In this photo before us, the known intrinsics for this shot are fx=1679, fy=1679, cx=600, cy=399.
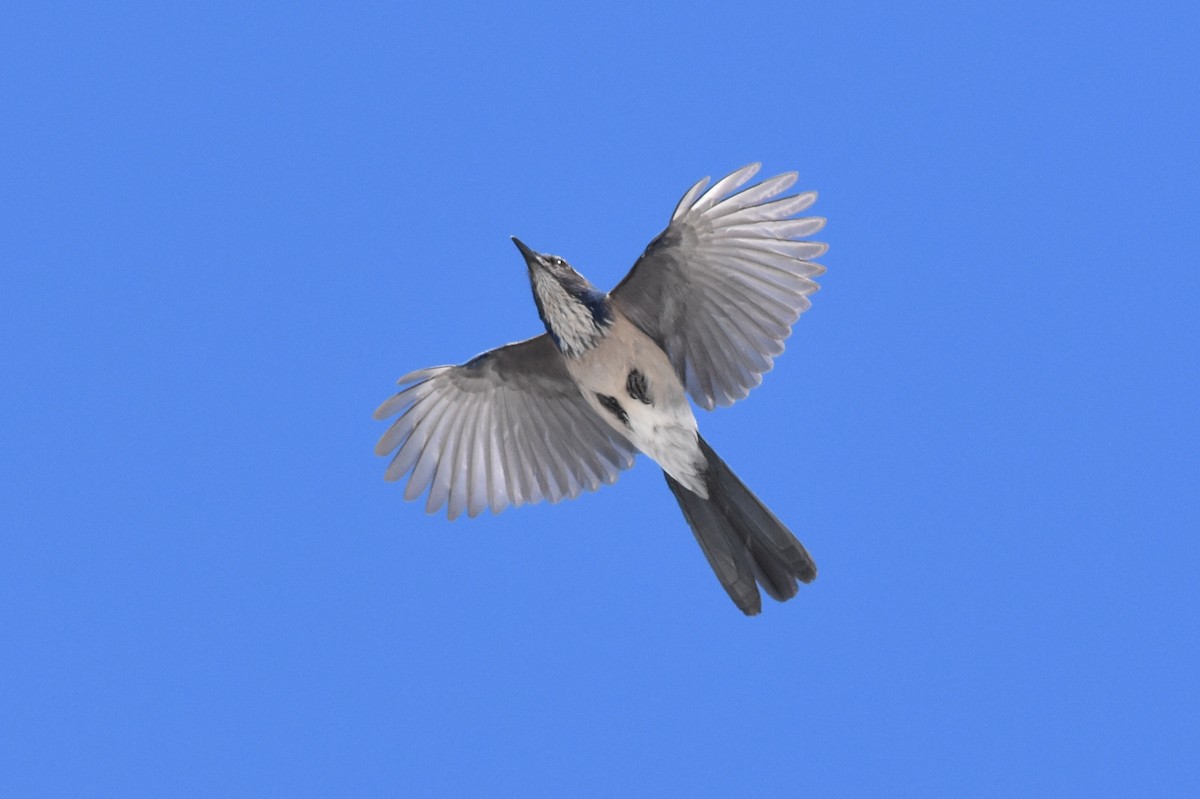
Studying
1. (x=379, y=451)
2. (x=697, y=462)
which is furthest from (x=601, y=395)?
(x=379, y=451)

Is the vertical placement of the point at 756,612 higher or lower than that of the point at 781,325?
lower

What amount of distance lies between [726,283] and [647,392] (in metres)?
0.79

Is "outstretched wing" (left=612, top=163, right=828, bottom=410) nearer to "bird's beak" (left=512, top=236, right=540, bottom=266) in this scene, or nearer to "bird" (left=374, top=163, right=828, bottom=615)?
"bird" (left=374, top=163, right=828, bottom=615)

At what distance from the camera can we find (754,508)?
9789mm

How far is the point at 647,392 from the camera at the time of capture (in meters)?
9.82

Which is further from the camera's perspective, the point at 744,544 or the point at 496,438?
the point at 496,438

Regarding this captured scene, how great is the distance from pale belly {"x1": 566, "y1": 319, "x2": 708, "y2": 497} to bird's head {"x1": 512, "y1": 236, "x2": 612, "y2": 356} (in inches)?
3.2

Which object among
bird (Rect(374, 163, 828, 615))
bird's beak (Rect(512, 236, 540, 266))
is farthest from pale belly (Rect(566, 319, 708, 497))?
bird's beak (Rect(512, 236, 540, 266))

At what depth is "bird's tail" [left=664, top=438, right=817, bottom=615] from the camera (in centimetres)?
972

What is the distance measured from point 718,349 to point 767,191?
3.25 ft

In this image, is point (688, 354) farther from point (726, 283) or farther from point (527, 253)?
point (527, 253)

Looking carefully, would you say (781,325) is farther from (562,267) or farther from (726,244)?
(562,267)

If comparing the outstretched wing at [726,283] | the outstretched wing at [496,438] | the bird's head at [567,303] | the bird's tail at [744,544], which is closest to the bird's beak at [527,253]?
the bird's head at [567,303]

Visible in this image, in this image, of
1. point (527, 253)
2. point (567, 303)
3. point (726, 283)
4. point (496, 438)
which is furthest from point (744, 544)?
point (527, 253)
